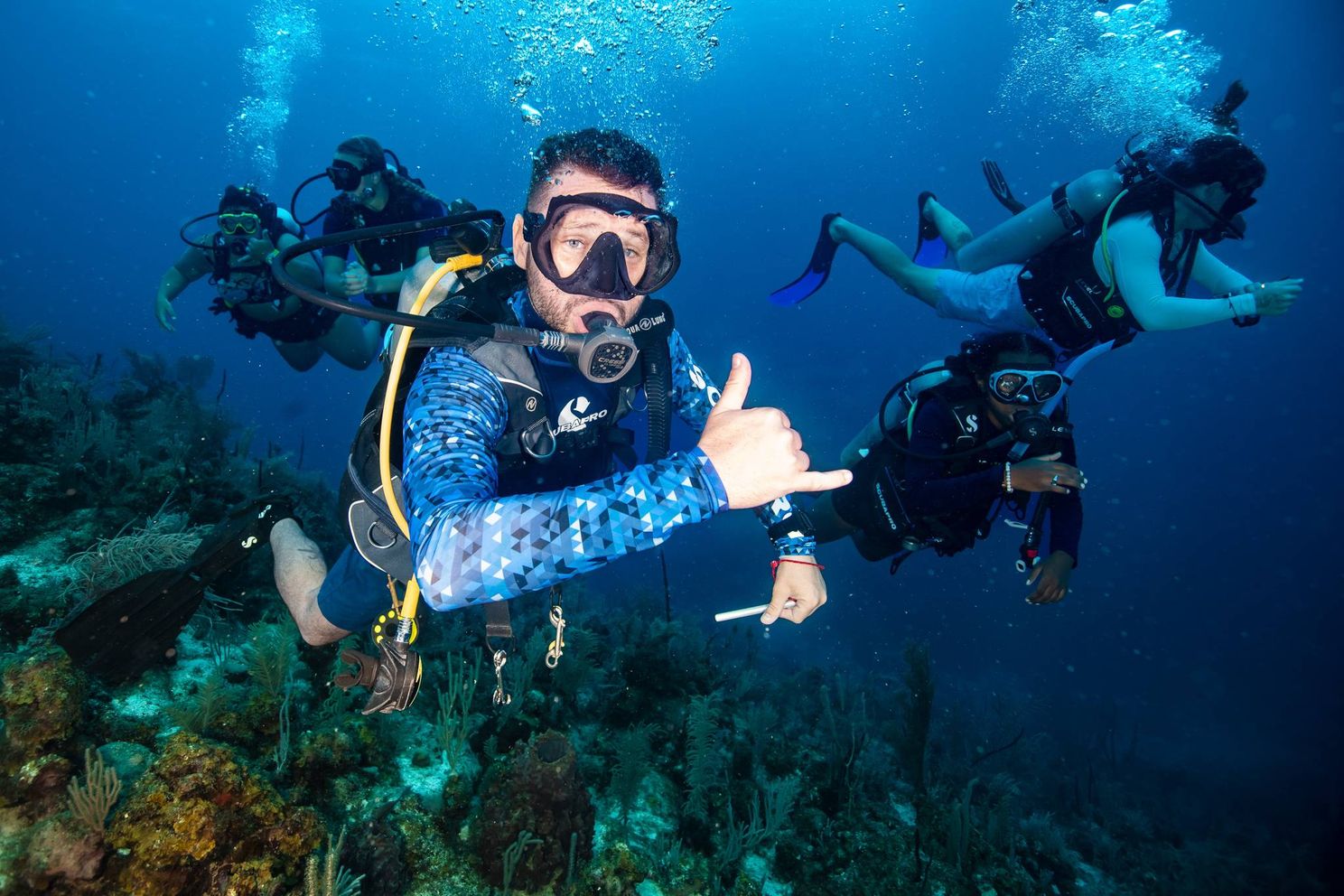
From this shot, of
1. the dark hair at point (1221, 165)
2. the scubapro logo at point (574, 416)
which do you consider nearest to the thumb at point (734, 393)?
the scubapro logo at point (574, 416)

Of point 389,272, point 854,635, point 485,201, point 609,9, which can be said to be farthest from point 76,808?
point 485,201

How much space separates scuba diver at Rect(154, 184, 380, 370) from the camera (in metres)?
7.05

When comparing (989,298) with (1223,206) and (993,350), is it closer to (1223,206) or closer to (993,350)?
(993,350)

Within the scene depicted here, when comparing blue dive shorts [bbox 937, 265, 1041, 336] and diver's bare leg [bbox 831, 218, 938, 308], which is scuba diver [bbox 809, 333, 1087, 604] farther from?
diver's bare leg [bbox 831, 218, 938, 308]

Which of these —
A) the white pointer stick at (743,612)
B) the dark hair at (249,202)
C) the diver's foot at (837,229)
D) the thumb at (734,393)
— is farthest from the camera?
the diver's foot at (837,229)

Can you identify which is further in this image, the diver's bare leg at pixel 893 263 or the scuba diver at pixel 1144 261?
the diver's bare leg at pixel 893 263

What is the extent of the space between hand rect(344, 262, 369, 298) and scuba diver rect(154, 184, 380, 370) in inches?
44.1

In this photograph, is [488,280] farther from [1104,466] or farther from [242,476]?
[1104,466]

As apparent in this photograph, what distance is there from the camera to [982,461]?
5.24 metres

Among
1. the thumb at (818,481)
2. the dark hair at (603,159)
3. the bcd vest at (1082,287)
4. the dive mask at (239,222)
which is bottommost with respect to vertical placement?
the thumb at (818,481)

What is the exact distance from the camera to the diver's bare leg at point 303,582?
355 centimetres

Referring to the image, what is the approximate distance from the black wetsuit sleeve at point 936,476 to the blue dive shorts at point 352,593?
4.39 m

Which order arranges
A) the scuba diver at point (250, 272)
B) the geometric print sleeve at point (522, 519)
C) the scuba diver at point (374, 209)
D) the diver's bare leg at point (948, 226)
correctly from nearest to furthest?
1. the geometric print sleeve at point (522, 519)
2. the scuba diver at point (374, 209)
3. the scuba diver at point (250, 272)
4. the diver's bare leg at point (948, 226)

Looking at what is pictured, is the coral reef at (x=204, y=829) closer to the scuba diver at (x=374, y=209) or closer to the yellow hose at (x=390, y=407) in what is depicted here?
the yellow hose at (x=390, y=407)
